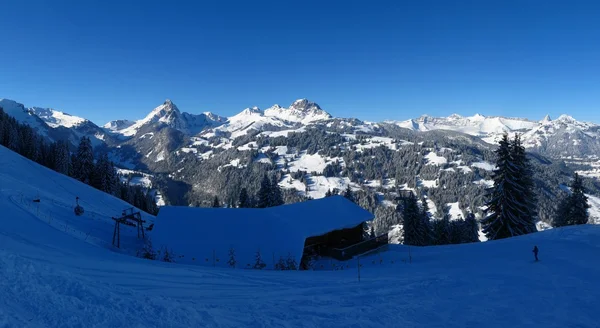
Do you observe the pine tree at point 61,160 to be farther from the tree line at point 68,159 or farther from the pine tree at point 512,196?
the pine tree at point 512,196

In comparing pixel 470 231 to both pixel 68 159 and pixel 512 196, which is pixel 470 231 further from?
pixel 68 159

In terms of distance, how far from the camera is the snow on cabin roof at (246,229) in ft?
83.5

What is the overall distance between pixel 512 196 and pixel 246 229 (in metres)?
26.7

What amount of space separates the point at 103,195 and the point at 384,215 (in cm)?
13488

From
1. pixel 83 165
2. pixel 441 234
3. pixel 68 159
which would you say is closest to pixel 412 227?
pixel 441 234

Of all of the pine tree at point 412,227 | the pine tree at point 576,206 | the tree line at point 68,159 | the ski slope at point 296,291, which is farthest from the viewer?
the tree line at point 68,159

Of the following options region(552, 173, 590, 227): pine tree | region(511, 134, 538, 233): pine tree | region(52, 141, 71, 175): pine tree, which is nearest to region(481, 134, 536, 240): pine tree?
region(511, 134, 538, 233): pine tree

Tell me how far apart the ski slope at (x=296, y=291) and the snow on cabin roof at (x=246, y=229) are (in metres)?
7.41

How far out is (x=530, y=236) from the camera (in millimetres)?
26719

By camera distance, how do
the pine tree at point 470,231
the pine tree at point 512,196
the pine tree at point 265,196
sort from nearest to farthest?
the pine tree at point 512,196
the pine tree at point 470,231
the pine tree at point 265,196

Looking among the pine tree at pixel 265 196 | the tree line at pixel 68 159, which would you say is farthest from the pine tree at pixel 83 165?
the pine tree at pixel 265 196

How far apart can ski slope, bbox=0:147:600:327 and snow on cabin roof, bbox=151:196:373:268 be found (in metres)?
7.41

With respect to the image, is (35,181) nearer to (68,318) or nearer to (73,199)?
(73,199)

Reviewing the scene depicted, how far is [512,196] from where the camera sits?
32031 mm
